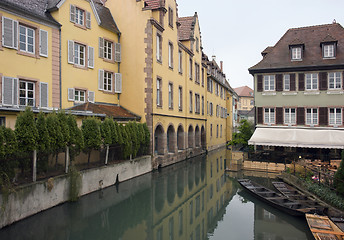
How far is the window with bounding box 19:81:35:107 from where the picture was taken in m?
15.8

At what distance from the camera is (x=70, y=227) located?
10.2 m

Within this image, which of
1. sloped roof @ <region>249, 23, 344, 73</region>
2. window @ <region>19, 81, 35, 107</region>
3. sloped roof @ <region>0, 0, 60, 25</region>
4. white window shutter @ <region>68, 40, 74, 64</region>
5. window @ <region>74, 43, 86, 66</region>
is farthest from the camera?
sloped roof @ <region>249, 23, 344, 73</region>

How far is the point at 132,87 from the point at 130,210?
11.5 m

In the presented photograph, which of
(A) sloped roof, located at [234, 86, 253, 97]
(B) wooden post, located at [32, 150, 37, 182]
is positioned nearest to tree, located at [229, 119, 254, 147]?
(B) wooden post, located at [32, 150, 37, 182]

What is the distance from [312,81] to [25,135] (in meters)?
22.4

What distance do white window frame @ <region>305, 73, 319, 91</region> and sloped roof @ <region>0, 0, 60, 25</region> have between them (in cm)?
1982

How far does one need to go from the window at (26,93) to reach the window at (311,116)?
68.8 ft

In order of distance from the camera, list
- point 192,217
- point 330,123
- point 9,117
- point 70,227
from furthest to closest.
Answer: point 330,123 < point 9,117 < point 192,217 < point 70,227

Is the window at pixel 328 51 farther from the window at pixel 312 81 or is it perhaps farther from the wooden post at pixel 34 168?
the wooden post at pixel 34 168

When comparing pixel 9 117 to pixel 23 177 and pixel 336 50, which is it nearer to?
pixel 23 177

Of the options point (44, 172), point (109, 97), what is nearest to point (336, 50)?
point (109, 97)

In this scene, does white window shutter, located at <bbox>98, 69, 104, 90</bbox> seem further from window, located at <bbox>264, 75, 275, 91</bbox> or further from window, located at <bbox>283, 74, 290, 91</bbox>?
window, located at <bbox>283, 74, 290, 91</bbox>

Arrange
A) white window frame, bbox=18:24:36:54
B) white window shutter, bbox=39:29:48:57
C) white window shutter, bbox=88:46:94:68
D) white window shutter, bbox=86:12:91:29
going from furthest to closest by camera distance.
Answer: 1. white window shutter, bbox=88:46:94:68
2. white window shutter, bbox=86:12:91:29
3. white window shutter, bbox=39:29:48:57
4. white window frame, bbox=18:24:36:54

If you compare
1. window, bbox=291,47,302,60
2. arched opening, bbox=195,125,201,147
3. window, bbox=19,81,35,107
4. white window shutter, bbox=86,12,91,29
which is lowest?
arched opening, bbox=195,125,201,147
